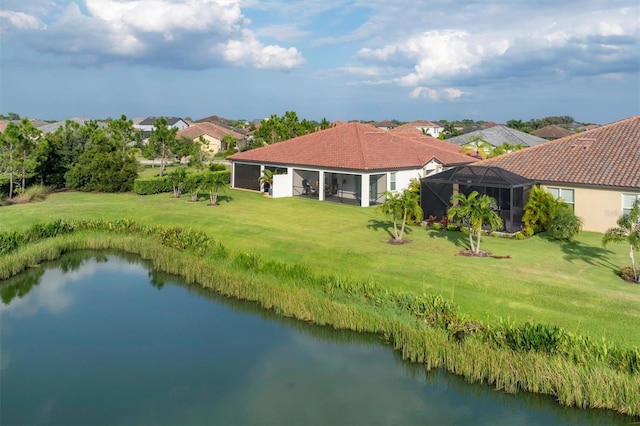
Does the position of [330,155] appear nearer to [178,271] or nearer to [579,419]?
[178,271]

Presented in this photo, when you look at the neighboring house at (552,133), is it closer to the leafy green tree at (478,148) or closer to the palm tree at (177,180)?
the leafy green tree at (478,148)

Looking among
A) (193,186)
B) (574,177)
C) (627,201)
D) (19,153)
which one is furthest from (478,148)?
(19,153)

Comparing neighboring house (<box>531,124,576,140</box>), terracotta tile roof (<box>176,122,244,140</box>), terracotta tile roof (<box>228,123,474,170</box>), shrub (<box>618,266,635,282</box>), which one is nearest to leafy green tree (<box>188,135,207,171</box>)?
terracotta tile roof (<box>228,123,474,170</box>)

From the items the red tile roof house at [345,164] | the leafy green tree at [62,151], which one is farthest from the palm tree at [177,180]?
the leafy green tree at [62,151]

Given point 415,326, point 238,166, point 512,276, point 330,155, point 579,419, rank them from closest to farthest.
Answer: point 579,419, point 415,326, point 512,276, point 330,155, point 238,166

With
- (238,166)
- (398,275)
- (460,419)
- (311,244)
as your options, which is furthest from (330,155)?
(460,419)
